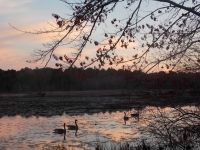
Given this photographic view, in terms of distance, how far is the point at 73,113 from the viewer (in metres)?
41.2

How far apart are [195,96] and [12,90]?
9444cm

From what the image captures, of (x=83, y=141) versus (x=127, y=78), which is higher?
(x=127, y=78)

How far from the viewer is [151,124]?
39.5 feet

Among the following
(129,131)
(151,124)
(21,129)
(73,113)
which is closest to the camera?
(151,124)

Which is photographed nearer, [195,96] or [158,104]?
[195,96]

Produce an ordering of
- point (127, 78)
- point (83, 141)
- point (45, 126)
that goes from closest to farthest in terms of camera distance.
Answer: point (127, 78), point (83, 141), point (45, 126)

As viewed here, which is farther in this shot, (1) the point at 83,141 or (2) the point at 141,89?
(1) the point at 83,141

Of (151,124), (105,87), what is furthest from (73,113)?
(105,87)

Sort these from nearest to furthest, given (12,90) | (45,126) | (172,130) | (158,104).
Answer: (158,104) → (172,130) → (45,126) → (12,90)

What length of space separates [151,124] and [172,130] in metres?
1.24

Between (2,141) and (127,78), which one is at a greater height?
Answer: (127,78)

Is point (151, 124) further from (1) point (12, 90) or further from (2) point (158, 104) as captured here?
(1) point (12, 90)

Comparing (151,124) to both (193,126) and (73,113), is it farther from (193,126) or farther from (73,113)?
(73,113)

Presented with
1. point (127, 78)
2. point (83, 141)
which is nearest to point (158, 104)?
point (127, 78)
